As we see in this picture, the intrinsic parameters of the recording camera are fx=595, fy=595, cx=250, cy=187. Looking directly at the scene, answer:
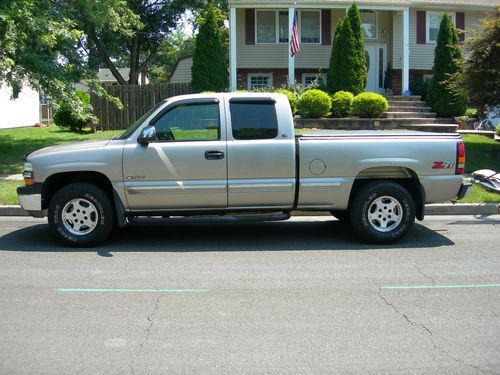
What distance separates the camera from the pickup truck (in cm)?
785

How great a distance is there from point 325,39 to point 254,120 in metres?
19.9

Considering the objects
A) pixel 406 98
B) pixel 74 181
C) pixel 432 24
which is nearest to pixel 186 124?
pixel 74 181

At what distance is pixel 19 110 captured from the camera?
3164 centimetres

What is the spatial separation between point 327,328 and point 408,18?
23.0m

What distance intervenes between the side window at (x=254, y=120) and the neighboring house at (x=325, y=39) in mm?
18084

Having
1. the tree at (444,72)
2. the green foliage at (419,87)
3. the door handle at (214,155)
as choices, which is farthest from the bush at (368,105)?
the door handle at (214,155)

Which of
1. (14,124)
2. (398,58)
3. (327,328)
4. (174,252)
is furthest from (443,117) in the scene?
(14,124)

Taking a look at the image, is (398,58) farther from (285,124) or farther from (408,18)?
(285,124)

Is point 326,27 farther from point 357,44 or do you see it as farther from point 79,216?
point 79,216

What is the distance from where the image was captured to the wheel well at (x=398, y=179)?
27.0 ft

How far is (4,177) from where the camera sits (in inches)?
520

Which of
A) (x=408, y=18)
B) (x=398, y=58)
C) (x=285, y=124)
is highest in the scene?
(x=408, y=18)

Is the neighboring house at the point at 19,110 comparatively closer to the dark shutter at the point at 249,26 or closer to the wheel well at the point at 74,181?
the dark shutter at the point at 249,26

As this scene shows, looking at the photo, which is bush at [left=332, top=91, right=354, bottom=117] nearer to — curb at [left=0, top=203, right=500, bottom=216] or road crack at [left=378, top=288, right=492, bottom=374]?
curb at [left=0, top=203, right=500, bottom=216]
